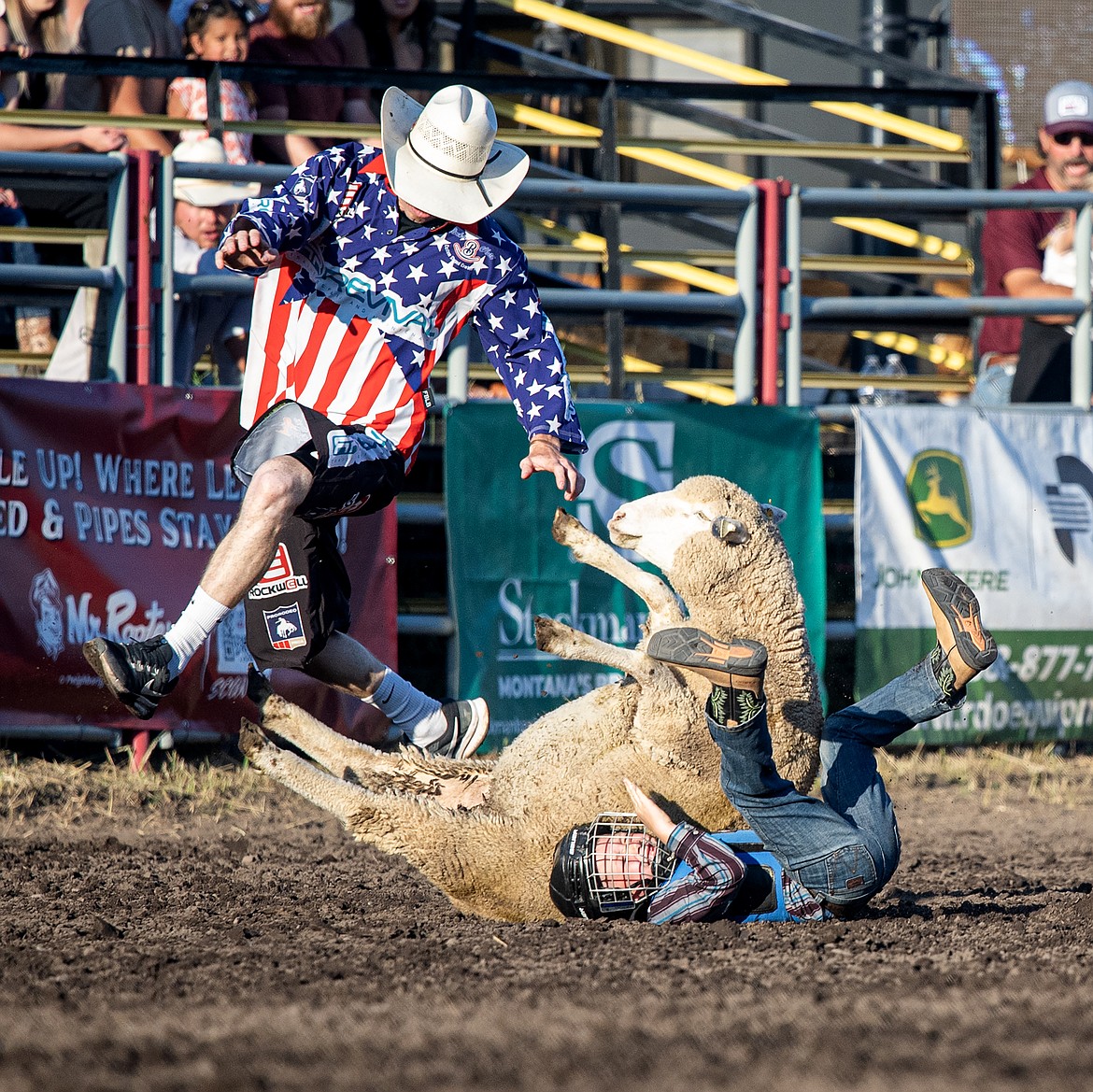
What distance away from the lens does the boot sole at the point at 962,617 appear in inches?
168

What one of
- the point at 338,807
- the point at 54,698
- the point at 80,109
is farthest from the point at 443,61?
the point at 338,807

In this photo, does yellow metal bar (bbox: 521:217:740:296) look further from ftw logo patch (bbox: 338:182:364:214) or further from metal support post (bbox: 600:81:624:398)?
ftw logo patch (bbox: 338:182:364:214)

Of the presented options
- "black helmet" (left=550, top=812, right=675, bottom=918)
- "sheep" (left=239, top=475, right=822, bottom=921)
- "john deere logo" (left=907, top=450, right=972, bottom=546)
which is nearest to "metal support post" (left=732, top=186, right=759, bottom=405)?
"john deere logo" (left=907, top=450, right=972, bottom=546)

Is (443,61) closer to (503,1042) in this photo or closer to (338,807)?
(338,807)

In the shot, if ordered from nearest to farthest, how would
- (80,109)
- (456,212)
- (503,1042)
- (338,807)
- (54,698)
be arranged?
(503,1042) → (338,807) → (456,212) → (54,698) → (80,109)

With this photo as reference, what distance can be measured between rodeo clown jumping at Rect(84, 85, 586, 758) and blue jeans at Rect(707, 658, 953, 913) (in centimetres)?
108

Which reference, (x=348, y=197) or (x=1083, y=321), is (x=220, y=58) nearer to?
(x=348, y=197)

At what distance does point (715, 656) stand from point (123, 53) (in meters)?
4.84

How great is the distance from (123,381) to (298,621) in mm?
2067

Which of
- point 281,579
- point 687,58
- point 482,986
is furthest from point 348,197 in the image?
point 687,58

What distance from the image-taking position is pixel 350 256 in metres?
4.82

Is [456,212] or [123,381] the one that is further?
[123,381]

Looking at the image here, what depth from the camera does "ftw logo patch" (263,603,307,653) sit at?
4914 millimetres

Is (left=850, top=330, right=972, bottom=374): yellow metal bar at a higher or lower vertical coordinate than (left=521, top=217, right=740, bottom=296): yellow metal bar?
lower
